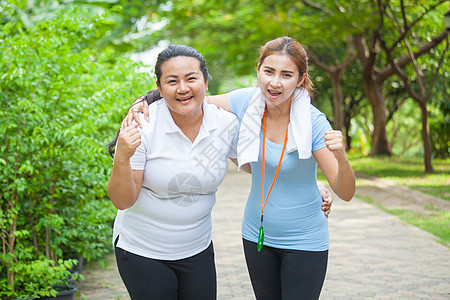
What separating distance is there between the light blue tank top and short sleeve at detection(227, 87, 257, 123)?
229 mm

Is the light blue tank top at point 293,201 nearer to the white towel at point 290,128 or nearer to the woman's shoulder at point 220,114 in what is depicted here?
the white towel at point 290,128

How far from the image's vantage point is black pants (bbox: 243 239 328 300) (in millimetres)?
2838

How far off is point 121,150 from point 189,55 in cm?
52

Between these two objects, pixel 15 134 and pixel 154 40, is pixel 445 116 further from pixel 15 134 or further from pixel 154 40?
pixel 15 134

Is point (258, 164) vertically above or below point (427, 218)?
above

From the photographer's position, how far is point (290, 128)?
2848mm

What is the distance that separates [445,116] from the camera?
19.0 meters

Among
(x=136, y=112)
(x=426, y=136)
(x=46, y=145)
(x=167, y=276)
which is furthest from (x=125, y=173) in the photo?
(x=426, y=136)

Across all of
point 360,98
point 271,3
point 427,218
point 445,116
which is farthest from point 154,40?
point 360,98

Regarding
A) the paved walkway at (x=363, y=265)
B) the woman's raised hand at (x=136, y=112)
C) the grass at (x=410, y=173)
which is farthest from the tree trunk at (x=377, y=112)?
the woman's raised hand at (x=136, y=112)

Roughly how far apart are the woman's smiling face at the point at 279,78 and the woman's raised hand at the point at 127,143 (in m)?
0.72

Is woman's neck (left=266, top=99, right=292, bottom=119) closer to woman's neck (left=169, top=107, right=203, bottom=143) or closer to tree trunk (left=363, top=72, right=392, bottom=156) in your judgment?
woman's neck (left=169, top=107, right=203, bottom=143)

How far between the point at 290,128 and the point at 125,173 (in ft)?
2.73

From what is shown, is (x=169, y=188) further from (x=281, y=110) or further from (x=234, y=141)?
(x=281, y=110)
